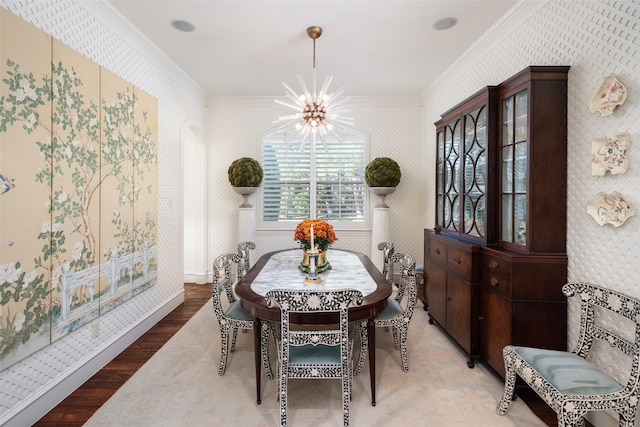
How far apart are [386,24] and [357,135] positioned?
2351 mm

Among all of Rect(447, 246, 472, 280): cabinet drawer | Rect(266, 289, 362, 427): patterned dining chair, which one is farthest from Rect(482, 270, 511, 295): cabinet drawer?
Rect(266, 289, 362, 427): patterned dining chair

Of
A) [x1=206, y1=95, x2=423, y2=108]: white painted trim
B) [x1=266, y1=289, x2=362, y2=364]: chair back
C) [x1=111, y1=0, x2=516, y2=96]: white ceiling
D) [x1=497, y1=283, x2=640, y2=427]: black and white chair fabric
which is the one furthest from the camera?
[x1=206, y1=95, x2=423, y2=108]: white painted trim

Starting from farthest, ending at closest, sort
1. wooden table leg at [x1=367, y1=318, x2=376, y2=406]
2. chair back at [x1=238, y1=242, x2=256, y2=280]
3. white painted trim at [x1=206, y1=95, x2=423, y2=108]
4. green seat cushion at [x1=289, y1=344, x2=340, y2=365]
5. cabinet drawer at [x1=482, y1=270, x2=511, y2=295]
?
1. white painted trim at [x1=206, y1=95, x2=423, y2=108]
2. chair back at [x1=238, y1=242, x2=256, y2=280]
3. cabinet drawer at [x1=482, y1=270, x2=511, y2=295]
4. wooden table leg at [x1=367, y1=318, x2=376, y2=406]
5. green seat cushion at [x1=289, y1=344, x2=340, y2=365]

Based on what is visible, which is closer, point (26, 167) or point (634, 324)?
point (634, 324)

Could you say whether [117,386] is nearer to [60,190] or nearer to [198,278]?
[60,190]

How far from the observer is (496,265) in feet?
8.11

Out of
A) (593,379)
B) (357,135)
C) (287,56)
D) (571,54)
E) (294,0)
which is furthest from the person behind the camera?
(357,135)

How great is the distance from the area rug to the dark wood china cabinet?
284mm

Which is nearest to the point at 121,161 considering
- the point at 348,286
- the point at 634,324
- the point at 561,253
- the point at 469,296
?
the point at 348,286

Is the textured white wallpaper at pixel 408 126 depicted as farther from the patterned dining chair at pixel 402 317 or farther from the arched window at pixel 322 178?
the patterned dining chair at pixel 402 317

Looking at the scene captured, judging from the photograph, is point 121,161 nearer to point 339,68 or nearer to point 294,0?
point 294,0

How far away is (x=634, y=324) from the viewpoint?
71.6 inches

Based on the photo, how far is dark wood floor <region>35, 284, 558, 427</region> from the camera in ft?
6.92

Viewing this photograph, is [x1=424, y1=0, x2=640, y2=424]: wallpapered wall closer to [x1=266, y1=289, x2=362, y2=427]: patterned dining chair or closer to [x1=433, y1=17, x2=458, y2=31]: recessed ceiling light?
[x1=433, y1=17, x2=458, y2=31]: recessed ceiling light
